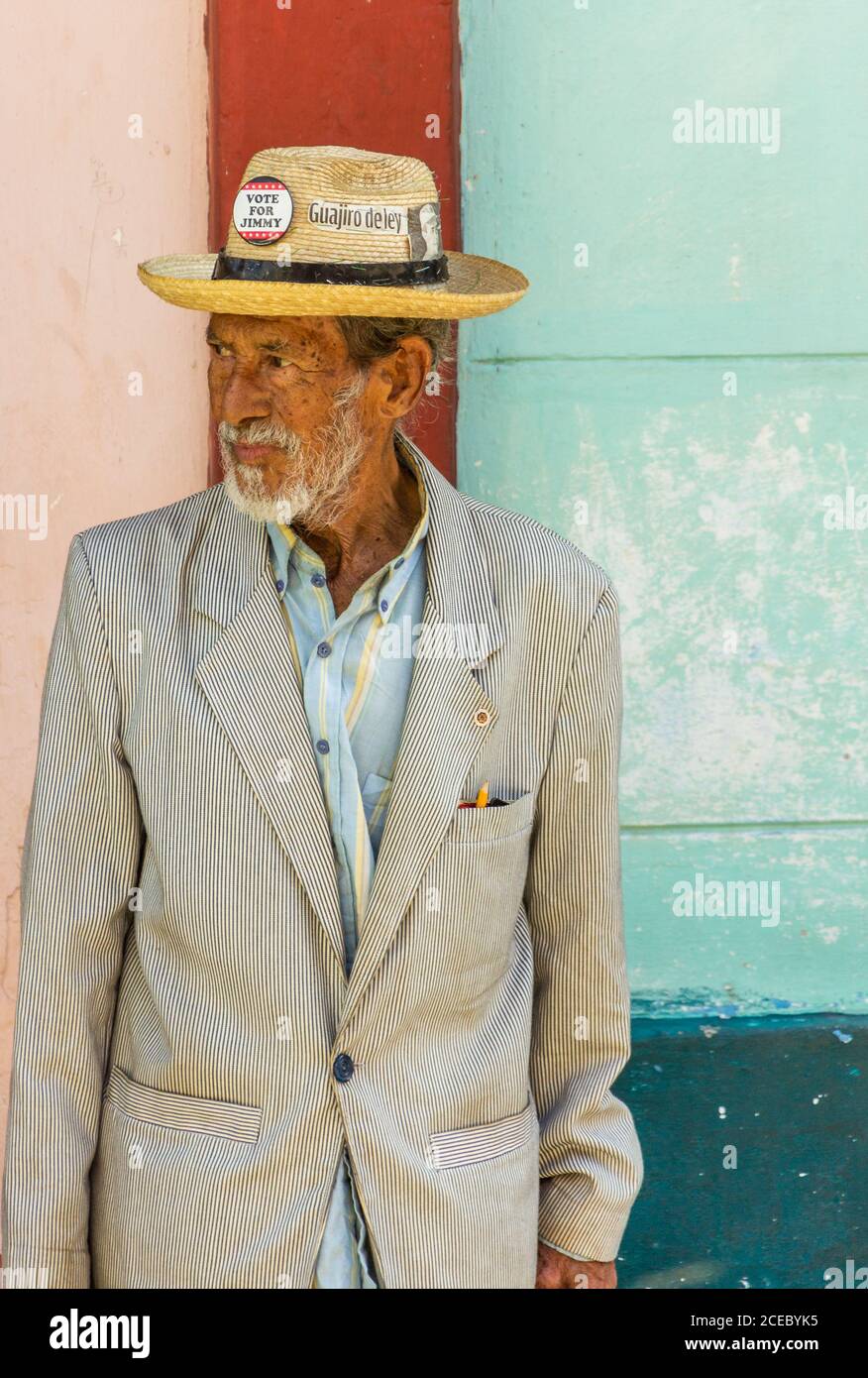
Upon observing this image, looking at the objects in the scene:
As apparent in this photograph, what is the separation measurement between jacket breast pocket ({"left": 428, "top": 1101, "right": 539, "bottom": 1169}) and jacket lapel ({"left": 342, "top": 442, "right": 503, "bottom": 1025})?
243mm

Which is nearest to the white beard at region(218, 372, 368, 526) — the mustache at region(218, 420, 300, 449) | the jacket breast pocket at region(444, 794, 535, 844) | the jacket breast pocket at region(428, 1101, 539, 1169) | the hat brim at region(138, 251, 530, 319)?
the mustache at region(218, 420, 300, 449)

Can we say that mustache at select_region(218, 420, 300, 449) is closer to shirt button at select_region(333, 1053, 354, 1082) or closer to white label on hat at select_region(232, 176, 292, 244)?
white label on hat at select_region(232, 176, 292, 244)

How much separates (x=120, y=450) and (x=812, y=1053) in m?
2.01

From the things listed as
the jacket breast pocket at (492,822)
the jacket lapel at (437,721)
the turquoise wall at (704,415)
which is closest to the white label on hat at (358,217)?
the jacket lapel at (437,721)

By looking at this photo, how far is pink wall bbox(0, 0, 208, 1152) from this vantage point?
11.2 feet

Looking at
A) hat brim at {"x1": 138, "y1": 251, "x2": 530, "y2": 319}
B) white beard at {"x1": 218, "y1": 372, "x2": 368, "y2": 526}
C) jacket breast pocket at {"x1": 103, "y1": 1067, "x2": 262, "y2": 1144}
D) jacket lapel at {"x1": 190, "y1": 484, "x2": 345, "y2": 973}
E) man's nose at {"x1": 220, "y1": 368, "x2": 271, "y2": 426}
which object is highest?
hat brim at {"x1": 138, "y1": 251, "x2": 530, "y2": 319}

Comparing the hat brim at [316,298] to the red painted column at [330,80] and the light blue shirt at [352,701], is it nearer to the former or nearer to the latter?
the light blue shirt at [352,701]

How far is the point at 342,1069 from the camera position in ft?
7.20

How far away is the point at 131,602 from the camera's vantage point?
231cm

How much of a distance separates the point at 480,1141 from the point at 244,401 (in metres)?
1.10

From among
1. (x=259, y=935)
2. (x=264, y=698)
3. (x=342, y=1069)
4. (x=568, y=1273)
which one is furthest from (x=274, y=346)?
(x=568, y=1273)

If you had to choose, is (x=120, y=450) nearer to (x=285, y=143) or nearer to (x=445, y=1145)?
(x=285, y=143)

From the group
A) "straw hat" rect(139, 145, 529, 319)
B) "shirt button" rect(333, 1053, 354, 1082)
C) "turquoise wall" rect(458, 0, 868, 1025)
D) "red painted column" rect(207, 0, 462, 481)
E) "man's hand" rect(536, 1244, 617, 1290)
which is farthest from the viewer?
"turquoise wall" rect(458, 0, 868, 1025)
